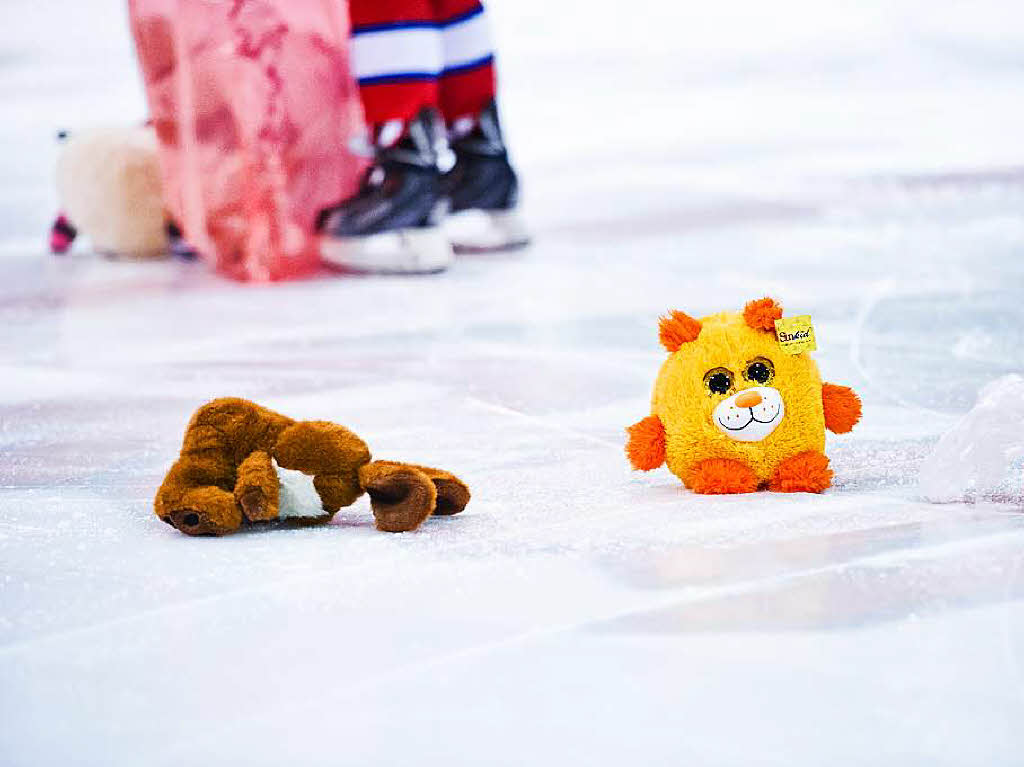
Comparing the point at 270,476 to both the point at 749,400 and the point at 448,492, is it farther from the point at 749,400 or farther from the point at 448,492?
the point at 749,400

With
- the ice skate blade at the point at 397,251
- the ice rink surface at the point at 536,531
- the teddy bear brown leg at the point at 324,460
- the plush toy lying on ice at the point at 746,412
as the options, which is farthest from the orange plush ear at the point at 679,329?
the ice skate blade at the point at 397,251

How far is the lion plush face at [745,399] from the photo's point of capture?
3.01ft

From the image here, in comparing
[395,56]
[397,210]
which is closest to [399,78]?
[395,56]

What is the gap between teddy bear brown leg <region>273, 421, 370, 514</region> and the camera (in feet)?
2.94

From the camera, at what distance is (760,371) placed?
93 cm

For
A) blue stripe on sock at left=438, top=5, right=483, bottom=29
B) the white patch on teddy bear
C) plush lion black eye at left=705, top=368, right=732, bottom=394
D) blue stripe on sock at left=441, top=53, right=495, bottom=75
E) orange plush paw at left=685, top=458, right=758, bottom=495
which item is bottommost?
orange plush paw at left=685, top=458, right=758, bottom=495

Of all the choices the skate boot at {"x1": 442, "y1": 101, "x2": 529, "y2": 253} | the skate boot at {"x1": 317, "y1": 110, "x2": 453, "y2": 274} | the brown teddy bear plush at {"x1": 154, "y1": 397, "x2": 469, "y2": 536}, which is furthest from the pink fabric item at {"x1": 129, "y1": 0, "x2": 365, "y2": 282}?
the brown teddy bear plush at {"x1": 154, "y1": 397, "x2": 469, "y2": 536}

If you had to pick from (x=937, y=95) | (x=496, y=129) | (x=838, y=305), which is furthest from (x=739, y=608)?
(x=937, y=95)

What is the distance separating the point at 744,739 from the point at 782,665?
0.23 feet

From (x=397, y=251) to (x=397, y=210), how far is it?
0.06m

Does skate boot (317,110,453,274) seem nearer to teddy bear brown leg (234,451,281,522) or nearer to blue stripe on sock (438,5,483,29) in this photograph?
blue stripe on sock (438,5,483,29)

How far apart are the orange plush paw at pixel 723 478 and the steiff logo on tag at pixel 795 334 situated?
8 centimetres

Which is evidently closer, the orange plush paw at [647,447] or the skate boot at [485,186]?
the orange plush paw at [647,447]

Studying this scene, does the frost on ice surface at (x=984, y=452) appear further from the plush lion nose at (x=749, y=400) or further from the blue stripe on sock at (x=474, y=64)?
the blue stripe on sock at (x=474, y=64)
